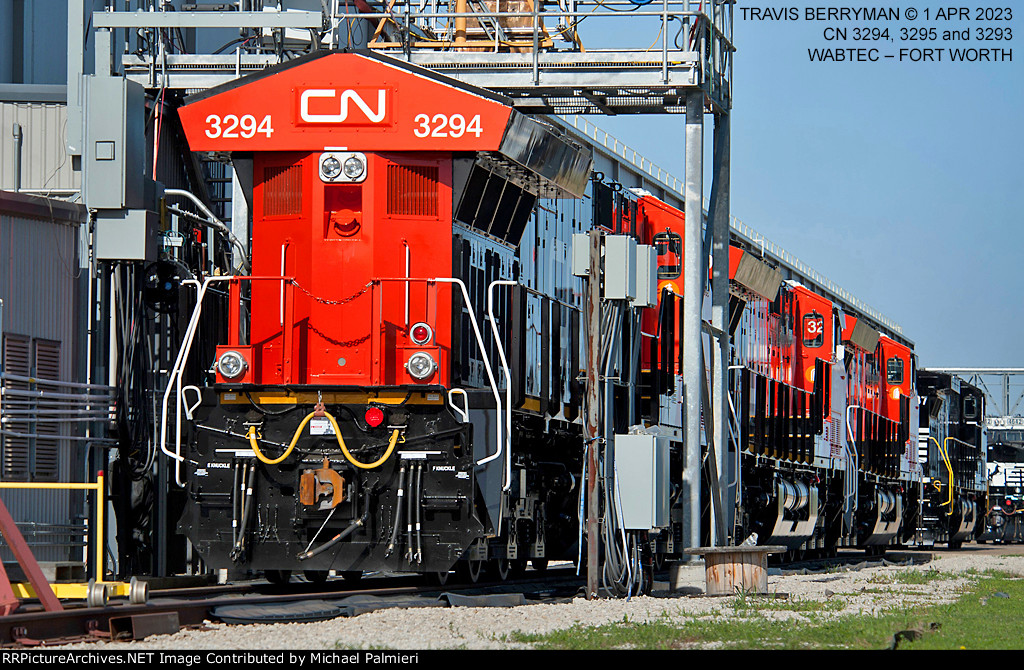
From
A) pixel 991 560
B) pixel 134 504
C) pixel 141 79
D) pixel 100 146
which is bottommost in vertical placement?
pixel 991 560

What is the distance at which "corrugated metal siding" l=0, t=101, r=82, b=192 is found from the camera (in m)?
16.5

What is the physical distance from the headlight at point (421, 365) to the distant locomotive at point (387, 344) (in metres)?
0.02

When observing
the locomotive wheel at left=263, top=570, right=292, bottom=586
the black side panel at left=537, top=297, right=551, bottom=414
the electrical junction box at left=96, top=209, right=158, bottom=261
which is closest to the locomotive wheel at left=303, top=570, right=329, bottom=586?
the locomotive wheel at left=263, top=570, right=292, bottom=586

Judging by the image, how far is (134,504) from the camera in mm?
14461

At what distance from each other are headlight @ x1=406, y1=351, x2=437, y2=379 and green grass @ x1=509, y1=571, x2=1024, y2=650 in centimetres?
244

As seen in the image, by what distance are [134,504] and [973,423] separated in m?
30.6

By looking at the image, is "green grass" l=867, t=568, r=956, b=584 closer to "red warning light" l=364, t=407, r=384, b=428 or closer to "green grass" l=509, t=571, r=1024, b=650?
"green grass" l=509, t=571, r=1024, b=650

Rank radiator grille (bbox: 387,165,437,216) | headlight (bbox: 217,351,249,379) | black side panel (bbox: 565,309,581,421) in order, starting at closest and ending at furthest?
headlight (bbox: 217,351,249,379) → radiator grille (bbox: 387,165,437,216) → black side panel (bbox: 565,309,581,421)

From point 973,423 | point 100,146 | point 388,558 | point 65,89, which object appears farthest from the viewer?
point 973,423

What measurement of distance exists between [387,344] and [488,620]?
2615 millimetres

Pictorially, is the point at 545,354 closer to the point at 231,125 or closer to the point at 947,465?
A: the point at 231,125

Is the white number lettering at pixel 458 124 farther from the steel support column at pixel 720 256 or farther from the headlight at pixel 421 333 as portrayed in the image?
the steel support column at pixel 720 256
